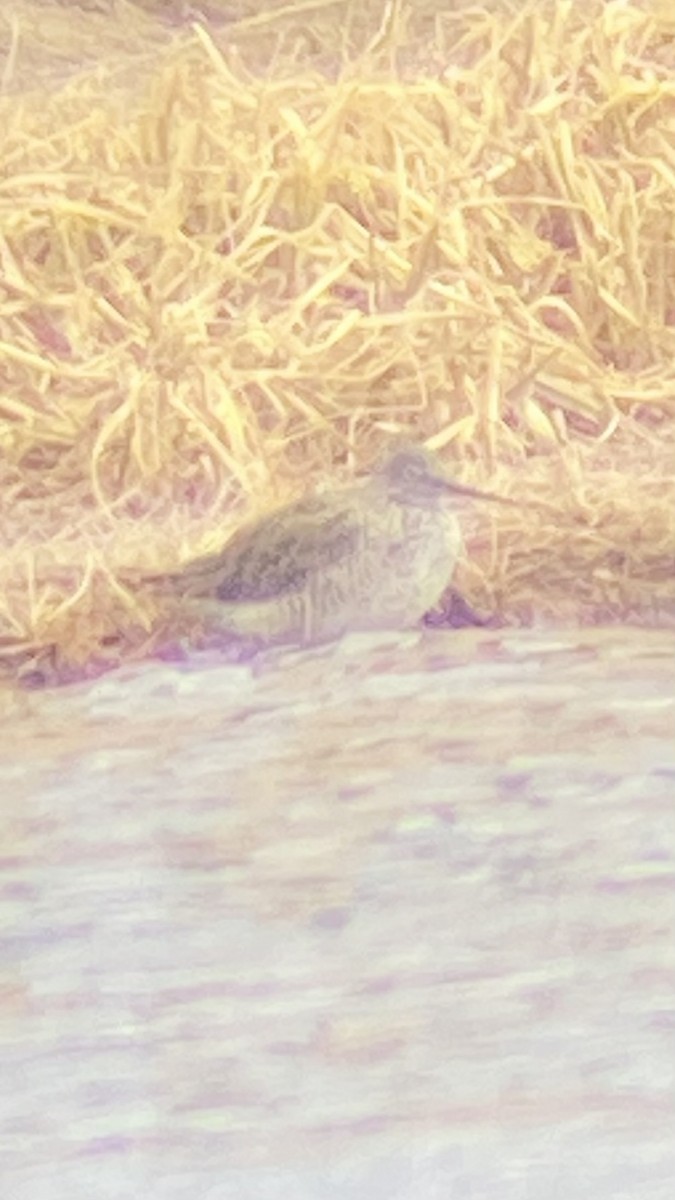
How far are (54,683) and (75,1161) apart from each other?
317 millimetres

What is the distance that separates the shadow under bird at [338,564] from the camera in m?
1.42

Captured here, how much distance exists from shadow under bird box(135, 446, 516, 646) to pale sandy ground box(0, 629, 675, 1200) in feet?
0.09

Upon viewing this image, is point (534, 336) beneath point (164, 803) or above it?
above

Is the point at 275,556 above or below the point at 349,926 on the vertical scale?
above

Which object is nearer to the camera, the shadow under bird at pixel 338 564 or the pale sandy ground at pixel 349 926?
the pale sandy ground at pixel 349 926

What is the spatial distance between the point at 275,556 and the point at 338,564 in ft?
0.15

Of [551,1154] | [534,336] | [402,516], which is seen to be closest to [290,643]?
[402,516]

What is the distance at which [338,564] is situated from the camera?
1443 millimetres

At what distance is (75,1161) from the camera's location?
1308 millimetres

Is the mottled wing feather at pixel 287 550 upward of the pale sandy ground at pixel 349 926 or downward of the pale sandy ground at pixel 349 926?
upward

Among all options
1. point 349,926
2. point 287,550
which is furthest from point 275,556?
point 349,926

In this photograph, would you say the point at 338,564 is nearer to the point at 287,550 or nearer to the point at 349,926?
the point at 287,550

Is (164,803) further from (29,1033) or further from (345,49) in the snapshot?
(345,49)

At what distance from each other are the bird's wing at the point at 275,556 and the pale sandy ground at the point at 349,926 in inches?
2.1
